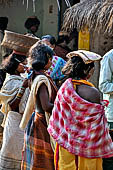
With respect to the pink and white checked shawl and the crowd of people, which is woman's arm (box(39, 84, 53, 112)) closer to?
the crowd of people

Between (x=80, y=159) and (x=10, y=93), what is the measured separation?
171 cm

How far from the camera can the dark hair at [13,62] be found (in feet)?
17.5

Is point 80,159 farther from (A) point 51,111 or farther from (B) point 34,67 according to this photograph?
(B) point 34,67

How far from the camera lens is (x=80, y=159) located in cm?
392

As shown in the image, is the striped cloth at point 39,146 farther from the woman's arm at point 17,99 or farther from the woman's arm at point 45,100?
the woman's arm at point 17,99

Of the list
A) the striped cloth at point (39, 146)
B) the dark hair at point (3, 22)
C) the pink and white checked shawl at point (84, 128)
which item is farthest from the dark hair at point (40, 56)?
the dark hair at point (3, 22)

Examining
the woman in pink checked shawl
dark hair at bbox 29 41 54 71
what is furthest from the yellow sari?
dark hair at bbox 29 41 54 71

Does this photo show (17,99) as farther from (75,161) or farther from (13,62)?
(75,161)

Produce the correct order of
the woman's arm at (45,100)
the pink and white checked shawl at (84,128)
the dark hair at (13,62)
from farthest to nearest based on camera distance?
the dark hair at (13,62), the woman's arm at (45,100), the pink and white checked shawl at (84,128)

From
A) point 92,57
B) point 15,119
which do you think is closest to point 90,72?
point 92,57

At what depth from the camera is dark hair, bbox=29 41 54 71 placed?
455cm

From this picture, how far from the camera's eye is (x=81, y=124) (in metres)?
3.89

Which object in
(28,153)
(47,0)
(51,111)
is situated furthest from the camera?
(47,0)

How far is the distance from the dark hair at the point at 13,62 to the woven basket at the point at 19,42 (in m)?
0.08
